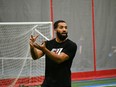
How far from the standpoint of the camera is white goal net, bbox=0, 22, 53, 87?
8273 mm

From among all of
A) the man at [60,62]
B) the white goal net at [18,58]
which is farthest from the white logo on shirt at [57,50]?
the white goal net at [18,58]

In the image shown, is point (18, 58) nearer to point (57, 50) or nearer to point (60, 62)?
point (57, 50)

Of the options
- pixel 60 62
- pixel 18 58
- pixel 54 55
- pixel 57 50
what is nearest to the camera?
pixel 54 55

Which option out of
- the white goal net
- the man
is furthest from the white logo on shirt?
the white goal net

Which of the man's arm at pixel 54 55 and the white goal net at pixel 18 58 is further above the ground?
the man's arm at pixel 54 55

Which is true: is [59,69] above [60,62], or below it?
Result: below

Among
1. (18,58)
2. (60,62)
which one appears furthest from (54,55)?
(18,58)

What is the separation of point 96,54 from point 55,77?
332 inches

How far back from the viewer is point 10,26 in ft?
27.9

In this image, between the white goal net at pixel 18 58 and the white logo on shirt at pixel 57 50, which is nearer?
the white logo on shirt at pixel 57 50

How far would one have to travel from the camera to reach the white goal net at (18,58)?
326 inches

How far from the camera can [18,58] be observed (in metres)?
8.41

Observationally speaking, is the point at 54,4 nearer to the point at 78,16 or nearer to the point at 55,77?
the point at 78,16

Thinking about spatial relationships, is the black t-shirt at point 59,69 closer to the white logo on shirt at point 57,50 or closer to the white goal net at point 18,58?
the white logo on shirt at point 57,50
